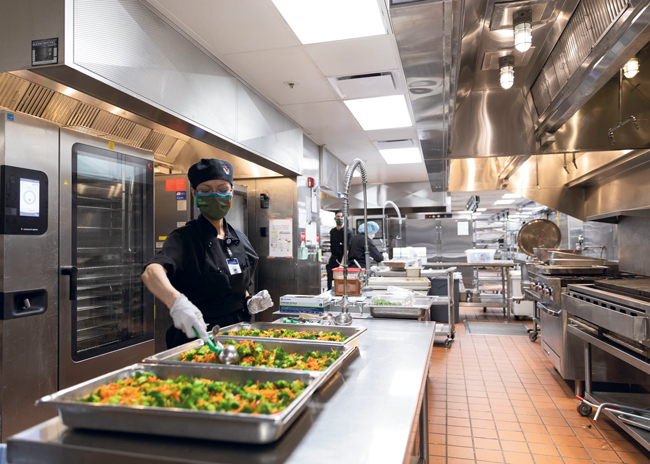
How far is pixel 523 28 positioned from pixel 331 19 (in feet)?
3.97

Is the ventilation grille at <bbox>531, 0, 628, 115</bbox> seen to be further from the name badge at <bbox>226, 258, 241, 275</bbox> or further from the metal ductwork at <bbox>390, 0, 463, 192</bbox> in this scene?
the name badge at <bbox>226, 258, 241, 275</bbox>

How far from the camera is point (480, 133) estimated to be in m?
4.35

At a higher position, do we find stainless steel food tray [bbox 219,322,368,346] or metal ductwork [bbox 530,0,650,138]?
metal ductwork [bbox 530,0,650,138]

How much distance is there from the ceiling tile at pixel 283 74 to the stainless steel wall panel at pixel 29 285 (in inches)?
61.7

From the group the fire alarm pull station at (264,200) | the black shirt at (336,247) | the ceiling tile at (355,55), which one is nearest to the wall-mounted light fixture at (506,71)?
the ceiling tile at (355,55)

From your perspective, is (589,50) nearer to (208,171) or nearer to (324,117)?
(208,171)

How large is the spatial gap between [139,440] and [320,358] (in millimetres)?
627

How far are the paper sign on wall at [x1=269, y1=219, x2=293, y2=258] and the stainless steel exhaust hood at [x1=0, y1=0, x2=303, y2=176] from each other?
4.38ft

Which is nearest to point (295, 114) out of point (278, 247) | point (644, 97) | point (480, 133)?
point (278, 247)

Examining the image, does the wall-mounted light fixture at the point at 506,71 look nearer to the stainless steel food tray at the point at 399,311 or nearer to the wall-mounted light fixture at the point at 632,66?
the wall-mounted light fixture at the point at 632,66

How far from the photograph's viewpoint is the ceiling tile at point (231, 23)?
8.61 feet

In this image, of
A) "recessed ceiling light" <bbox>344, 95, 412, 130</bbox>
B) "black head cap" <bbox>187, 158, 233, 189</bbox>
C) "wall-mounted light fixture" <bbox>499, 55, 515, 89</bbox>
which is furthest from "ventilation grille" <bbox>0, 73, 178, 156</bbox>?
"wall-mounted light fixture" <bbox>499, 55, 515, 89</bbox>

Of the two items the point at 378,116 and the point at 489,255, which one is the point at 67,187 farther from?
the point at 489,255

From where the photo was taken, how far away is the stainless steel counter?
34.4 inches
